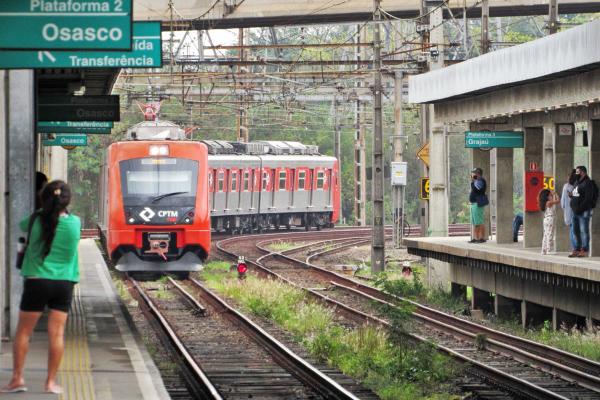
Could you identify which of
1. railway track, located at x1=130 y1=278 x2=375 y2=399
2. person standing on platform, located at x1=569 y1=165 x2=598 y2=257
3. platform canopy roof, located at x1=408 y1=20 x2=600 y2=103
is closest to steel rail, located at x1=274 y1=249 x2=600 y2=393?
railway track, located at x1=130 y1=278 x2=375 y2=399

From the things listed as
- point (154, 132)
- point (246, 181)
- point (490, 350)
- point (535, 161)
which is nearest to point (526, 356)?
point (490, 350)

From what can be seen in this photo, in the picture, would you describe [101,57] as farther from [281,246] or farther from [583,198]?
[281,246]

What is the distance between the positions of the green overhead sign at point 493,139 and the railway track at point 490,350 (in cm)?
323

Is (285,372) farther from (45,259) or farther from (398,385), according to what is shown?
(45,259)

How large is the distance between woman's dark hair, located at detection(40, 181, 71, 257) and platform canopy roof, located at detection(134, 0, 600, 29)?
27.5 meters

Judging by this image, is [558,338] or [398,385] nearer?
[398,385]

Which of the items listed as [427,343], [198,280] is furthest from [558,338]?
[198,280]

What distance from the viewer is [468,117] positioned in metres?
28.0

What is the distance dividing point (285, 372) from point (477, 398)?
2625 mm

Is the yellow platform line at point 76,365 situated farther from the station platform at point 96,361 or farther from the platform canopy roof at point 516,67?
the platform canopy roof at point 516,67

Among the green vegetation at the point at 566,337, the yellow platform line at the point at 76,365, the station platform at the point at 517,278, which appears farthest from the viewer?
the station platform at the point at 517,278

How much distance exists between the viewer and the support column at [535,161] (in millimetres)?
26062

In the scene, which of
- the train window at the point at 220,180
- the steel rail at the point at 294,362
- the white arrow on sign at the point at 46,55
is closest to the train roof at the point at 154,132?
the steel rail at the point at 294,362

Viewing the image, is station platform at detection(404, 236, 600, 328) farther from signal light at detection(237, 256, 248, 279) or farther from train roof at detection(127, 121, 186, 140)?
train roof at detection(127, 121, 186, 140)
